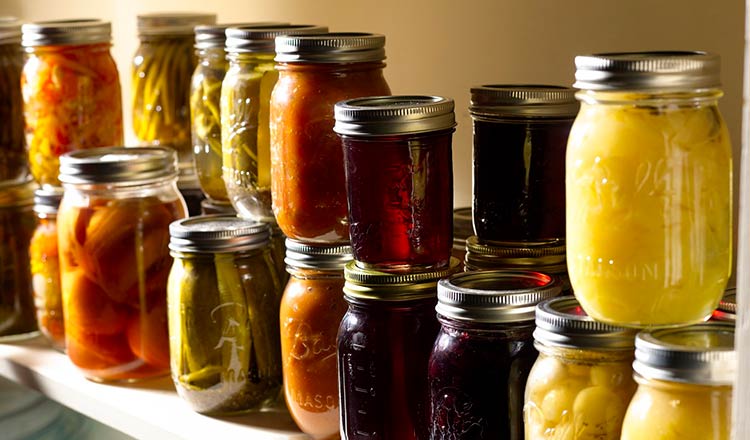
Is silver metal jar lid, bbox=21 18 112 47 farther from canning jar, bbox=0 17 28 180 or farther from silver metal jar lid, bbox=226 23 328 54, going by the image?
silver metal jar lid, bbox=226 23 328 54

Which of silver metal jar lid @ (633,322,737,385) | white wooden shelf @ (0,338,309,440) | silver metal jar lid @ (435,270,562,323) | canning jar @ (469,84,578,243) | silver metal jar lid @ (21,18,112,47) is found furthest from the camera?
silver metal jar lid @ (21,18,112,47)

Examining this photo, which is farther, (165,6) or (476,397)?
(165,6)

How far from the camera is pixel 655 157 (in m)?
0.71

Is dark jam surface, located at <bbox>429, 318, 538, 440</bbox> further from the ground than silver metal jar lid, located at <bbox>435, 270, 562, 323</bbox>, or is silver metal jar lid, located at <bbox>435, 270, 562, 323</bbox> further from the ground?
silver metal jar lid, located at <bbox>435, 270, 562, 323</bbox>

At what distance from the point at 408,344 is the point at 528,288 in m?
0.12

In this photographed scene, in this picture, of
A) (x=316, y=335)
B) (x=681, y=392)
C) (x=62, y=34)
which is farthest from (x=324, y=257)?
(x=62, y=34)

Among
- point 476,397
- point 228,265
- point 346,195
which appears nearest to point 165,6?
point 228,265

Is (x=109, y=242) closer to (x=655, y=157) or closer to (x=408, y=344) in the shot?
(x=408, y=344)

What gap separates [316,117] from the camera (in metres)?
0.99

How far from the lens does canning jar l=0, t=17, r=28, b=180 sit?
1.47 metres

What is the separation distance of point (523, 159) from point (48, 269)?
719 mm

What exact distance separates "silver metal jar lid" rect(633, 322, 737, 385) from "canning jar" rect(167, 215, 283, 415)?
49cm

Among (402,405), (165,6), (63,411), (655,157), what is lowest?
(63,411)

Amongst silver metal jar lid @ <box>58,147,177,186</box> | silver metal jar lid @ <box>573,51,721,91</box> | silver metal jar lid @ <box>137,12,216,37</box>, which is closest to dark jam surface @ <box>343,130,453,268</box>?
silver metal jar lid @ <box>573,51,721,91</box>
